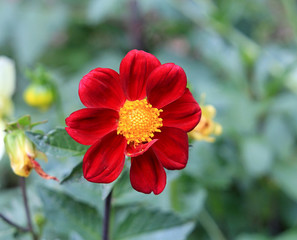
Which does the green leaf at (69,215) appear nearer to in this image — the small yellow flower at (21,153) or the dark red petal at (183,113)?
the small yellow flower at (21,153)

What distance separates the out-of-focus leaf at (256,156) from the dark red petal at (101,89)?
757 millimetres

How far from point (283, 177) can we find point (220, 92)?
41 centimetres

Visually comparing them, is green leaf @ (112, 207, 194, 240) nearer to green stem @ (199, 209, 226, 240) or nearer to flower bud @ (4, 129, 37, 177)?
flower bud @ (4, 129, 37, 177)

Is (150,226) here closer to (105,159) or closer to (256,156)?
(105,159)

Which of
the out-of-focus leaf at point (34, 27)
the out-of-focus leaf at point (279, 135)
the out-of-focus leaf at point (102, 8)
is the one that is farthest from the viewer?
the out-of-focus leaf at point (34, 27)

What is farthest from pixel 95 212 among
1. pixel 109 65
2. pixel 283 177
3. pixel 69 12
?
pixel 69 12

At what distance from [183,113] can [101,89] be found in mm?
158

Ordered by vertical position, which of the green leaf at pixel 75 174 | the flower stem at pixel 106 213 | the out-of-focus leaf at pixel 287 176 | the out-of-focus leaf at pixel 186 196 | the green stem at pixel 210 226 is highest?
the green leaf at pixel 75 174

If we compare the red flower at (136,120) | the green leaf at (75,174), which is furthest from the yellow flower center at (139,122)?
→ the green leaf at (75,174)

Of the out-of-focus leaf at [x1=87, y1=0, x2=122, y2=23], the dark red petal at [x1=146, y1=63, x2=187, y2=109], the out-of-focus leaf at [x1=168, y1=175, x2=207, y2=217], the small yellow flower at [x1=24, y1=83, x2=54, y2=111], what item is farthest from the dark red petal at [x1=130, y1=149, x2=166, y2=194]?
the out-of-focus leaf at [x1=87, y1=0, x2=122, y2=23]

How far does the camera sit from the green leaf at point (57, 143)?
76 cm

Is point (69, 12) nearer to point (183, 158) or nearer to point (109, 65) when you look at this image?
point (109, 65)

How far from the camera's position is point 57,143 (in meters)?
0.77

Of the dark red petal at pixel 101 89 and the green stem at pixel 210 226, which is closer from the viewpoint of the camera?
the dark red petal at pixel 101 89
